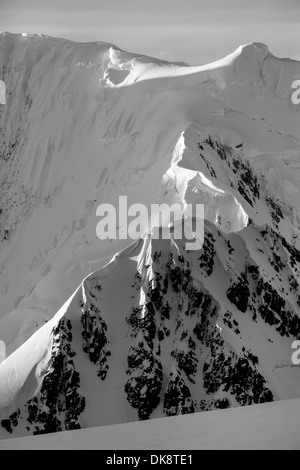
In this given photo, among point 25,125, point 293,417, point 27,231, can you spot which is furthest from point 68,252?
point 293,417

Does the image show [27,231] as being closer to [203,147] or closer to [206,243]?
[203,147]
